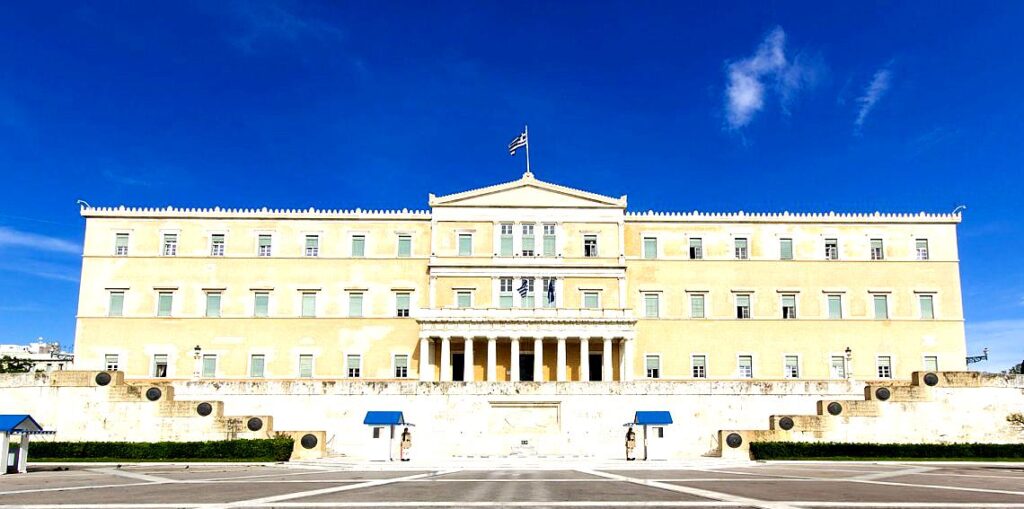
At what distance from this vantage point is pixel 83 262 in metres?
58.2

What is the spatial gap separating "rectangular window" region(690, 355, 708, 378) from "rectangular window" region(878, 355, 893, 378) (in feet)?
37.0

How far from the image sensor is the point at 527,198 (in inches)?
2359

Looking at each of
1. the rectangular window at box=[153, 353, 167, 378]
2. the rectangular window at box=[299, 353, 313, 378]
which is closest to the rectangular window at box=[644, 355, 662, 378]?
the rectangular window at box=[299, 353, 313, 378]

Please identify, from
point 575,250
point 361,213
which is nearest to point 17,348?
point 361,213

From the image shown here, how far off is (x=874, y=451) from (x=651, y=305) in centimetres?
2469

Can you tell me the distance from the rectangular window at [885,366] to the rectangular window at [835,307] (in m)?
3.65

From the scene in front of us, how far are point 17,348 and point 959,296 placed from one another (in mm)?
116232

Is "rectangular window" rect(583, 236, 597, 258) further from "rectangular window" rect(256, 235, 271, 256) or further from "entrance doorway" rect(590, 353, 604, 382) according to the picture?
"rectangular window" rect(256, 235, 271, 256)

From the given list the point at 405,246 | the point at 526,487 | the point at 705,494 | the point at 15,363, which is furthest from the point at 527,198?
the point at 15,363

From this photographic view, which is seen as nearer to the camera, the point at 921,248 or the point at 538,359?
the point at 538,359

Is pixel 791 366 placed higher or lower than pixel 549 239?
lower

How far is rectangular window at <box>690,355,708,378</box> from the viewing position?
57062mm

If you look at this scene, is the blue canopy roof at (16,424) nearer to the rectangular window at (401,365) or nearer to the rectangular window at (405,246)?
the rectangular window at (401,365)

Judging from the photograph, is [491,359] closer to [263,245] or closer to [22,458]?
[263,245]
